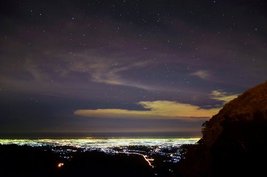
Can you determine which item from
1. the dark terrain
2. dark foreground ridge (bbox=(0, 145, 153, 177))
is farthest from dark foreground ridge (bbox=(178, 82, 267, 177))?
dark foreground ridge (bbox=(0, 145, 153, 177))

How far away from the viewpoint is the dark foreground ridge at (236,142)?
26.7 ft

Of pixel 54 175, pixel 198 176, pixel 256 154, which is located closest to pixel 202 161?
pixel 198 176

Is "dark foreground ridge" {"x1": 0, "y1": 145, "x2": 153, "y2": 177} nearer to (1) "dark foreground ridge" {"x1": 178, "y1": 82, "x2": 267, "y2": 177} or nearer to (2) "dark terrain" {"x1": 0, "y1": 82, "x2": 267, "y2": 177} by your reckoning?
(2) "dark terrain" {"x1": 0, "y1": 82, "x2": 267, "y2": 177}

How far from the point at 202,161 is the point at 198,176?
0.43 m

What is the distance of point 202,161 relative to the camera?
1001cm

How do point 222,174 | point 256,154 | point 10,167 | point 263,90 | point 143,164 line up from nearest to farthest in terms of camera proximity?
point 256,154 < point 222,174 < point 263,90 < point 10,167 < point 143,164

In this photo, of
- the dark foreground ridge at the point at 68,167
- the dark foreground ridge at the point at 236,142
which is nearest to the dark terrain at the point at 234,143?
the dark foreground ridge at the point at 236,142

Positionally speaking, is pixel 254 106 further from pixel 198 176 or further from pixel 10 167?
pixel 10 167

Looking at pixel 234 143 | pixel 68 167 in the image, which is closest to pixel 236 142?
pixel 234 143

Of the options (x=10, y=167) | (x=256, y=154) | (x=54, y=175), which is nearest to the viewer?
(x=256, y=154)

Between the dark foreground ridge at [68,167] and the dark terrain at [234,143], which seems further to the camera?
the dark foreground ridge at [68,167]

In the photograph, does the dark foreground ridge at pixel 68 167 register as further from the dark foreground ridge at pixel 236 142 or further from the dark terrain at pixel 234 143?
the dark foreground ridge at pixel 236 142

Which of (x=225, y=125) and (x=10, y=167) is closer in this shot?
(x=225, y=125)

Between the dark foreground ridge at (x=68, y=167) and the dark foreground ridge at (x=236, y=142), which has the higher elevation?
the dark foreground ridge at (x=236, y=142)
